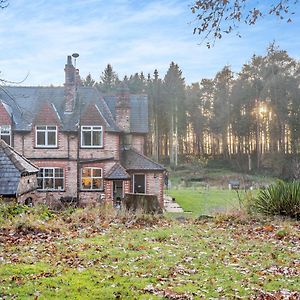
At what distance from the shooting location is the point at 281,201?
573 inches

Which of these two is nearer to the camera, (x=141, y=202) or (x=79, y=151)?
(x=141, y=202)

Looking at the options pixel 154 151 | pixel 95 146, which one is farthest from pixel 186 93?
pixel 95 146

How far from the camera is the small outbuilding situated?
16850 millimetres

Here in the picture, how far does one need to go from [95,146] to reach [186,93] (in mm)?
31080

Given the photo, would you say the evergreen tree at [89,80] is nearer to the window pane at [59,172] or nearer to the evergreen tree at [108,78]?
the evergreen tree at [108,78]

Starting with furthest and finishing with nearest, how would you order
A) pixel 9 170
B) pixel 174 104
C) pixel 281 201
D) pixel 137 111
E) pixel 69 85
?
pixel 174 104 → pixel 137 111 → pixel 69 85 → pixel 9 170 → pixel 281 201

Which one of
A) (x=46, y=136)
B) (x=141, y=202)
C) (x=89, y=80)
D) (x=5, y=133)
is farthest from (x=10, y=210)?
(x=89, y=80)

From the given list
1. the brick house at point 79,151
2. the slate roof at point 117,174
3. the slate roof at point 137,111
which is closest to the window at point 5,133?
the brick house at point 79,151

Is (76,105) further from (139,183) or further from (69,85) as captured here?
(139,183)

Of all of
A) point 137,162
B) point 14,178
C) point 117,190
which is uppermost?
point 137,162

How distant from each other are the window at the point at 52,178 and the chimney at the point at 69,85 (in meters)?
4.44

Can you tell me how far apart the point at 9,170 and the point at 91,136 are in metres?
11.9

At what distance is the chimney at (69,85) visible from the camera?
2998cm

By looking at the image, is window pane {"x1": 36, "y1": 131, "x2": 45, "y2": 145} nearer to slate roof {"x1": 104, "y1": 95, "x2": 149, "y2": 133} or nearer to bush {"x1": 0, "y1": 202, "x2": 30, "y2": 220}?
slate roof {"x1": 104, "y1": 95, "x2": 149, "y2": 133}
